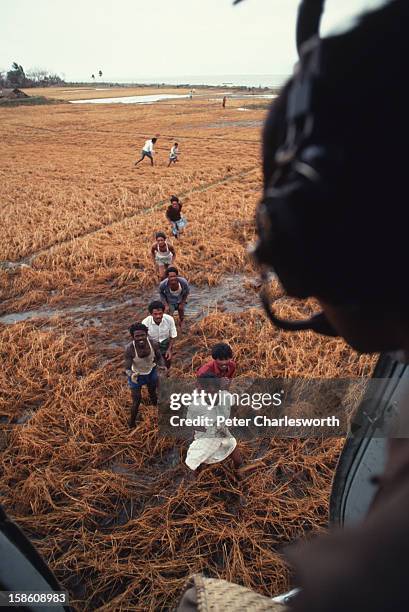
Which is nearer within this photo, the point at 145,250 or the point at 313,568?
the point at 313,568

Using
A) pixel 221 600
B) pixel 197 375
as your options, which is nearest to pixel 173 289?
pixel 197 375

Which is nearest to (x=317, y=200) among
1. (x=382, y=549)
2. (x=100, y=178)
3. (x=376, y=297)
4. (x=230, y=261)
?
(x=376, y=297)

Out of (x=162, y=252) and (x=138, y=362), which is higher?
(x=138, y=362)

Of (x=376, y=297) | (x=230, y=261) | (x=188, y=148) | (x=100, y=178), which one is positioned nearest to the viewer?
(x=376, y=297)

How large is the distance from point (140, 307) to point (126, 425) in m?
2.66

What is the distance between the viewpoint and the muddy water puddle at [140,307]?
19.5 feet

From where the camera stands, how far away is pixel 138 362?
3.64 m

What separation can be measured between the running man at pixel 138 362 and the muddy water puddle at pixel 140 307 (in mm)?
2088

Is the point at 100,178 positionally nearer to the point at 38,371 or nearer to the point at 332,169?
the point at 38,371

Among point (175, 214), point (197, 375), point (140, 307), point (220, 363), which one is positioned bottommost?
point (140, 307)

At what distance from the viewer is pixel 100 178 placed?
50.5ft

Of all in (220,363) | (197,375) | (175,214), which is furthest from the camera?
(175,214)

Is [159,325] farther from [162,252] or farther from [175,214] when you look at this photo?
[175,214]

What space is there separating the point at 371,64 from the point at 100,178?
16244 millimetres
